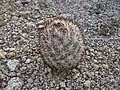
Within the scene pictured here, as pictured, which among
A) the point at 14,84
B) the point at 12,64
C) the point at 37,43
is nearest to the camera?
the point at 14,84

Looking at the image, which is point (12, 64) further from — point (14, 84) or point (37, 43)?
point (37, 43)

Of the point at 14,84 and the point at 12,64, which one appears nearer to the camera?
the point at 14,84

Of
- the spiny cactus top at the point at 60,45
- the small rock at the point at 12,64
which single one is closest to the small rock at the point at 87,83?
the spiny cactus top at the point at 60,45

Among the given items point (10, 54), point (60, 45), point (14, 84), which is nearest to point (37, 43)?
point (10, 54)

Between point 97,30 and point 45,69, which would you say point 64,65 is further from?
point 97,30

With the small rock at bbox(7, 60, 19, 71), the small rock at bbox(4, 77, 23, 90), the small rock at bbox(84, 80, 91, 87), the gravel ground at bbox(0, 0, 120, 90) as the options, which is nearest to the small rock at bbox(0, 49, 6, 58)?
the gravel ground at bbox(0, 0, 120, 90)

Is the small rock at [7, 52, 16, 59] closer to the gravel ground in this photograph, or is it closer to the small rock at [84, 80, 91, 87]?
the gravel ground

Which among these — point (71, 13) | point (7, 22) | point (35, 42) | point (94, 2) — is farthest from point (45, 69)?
point (94, 2)
